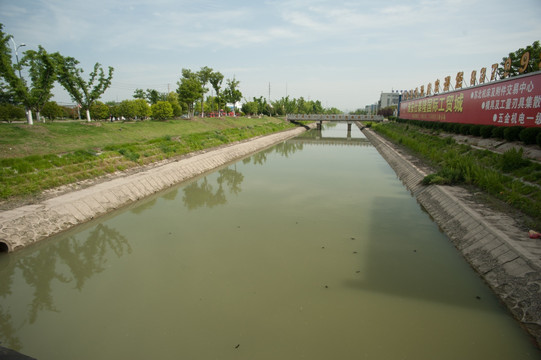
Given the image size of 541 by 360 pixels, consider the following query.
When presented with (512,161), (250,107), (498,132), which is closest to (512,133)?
(498,132)

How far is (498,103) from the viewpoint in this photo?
40.7 feet

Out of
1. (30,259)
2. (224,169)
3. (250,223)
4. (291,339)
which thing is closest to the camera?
(291,339)

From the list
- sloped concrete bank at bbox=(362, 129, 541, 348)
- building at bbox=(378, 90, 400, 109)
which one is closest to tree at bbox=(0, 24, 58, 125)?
sloped concrete bank at bbox=(362, 129, 541, 348)

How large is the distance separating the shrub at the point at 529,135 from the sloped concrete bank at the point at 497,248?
3544 mm

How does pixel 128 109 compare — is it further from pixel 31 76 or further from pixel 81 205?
pixel 81 205

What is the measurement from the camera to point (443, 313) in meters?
3.80

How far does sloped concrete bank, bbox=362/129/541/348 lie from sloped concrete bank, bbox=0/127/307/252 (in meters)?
8.05

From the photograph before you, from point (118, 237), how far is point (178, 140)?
34.0 ft

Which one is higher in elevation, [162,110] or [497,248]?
[162,110]

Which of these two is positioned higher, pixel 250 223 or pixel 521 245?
pixel 521 245

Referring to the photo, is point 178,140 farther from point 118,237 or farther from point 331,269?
point 331,269

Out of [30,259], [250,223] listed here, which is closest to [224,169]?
[250,223]

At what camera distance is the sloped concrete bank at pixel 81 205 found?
5.66 metres

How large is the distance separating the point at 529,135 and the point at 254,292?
9755 millimetres
